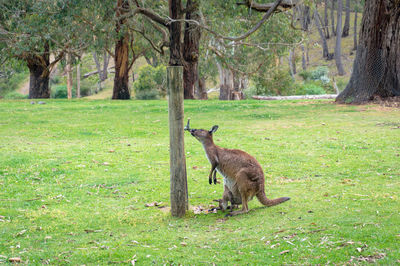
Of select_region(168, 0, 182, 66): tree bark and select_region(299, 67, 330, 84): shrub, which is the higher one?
select_region(168, 0, 182, 66): tree bark

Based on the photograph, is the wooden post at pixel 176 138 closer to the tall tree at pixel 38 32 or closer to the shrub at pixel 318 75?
the tall tree at pixel 38 32

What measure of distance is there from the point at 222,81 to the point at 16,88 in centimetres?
3372

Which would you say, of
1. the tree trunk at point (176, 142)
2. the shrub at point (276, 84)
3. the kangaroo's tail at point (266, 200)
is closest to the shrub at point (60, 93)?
the shrub at point (276, 84)

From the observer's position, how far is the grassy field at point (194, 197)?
15.4 feet

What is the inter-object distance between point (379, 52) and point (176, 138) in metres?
14.4

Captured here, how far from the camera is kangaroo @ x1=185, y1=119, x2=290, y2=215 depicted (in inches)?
236

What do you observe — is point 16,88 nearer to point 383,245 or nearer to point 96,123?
point 96,123

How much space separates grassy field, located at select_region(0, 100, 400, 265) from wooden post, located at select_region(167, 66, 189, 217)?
0.23 meters

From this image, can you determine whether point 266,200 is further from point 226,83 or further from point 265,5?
point 226,83

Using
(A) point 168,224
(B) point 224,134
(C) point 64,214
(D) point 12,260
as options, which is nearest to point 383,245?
(A) point 168,224

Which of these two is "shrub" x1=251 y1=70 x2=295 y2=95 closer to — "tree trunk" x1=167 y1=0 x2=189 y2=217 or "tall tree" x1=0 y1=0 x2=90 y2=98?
"tall tree" x1=0 y1=0 x2=90 y2=98

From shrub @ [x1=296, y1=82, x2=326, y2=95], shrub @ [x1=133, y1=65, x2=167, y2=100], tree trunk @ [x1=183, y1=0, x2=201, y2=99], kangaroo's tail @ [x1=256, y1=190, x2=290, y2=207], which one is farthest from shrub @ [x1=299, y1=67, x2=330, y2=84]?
kangaroo's tail @ [x1=256, y1=190, x2=290, y2=207]

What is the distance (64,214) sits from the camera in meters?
6.30

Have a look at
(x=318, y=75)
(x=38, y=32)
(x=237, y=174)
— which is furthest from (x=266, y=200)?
(x=318, y=75)
